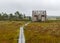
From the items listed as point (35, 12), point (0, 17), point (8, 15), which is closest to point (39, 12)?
point (35, 12)

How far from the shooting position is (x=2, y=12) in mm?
120125

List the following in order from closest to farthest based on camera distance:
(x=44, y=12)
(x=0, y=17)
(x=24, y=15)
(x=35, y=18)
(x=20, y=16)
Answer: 1. (x=35, y=18)
2. (x=44, y=12)
3. (x=0, y=17)
4. (x=20, y=16)
5. (x=24, y=15)

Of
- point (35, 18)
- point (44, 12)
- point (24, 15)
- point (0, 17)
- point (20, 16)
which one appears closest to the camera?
point (35, 18)

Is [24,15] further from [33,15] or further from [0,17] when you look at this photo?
[33,15]

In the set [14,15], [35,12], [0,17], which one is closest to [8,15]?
[14,15]

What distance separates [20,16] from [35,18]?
28.3 metres

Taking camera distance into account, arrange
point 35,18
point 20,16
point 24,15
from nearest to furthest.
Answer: point 35,18, point 20,16, point 24,15

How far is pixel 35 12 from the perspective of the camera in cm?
9438

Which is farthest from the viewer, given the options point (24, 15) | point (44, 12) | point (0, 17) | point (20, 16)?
point (24, 15)

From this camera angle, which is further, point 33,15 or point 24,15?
point 24,15

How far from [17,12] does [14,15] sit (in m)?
2.34

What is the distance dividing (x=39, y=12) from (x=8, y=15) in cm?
2898

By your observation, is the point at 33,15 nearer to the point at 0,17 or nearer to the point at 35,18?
the point at 35,18

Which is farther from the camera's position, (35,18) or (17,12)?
(17,12)
